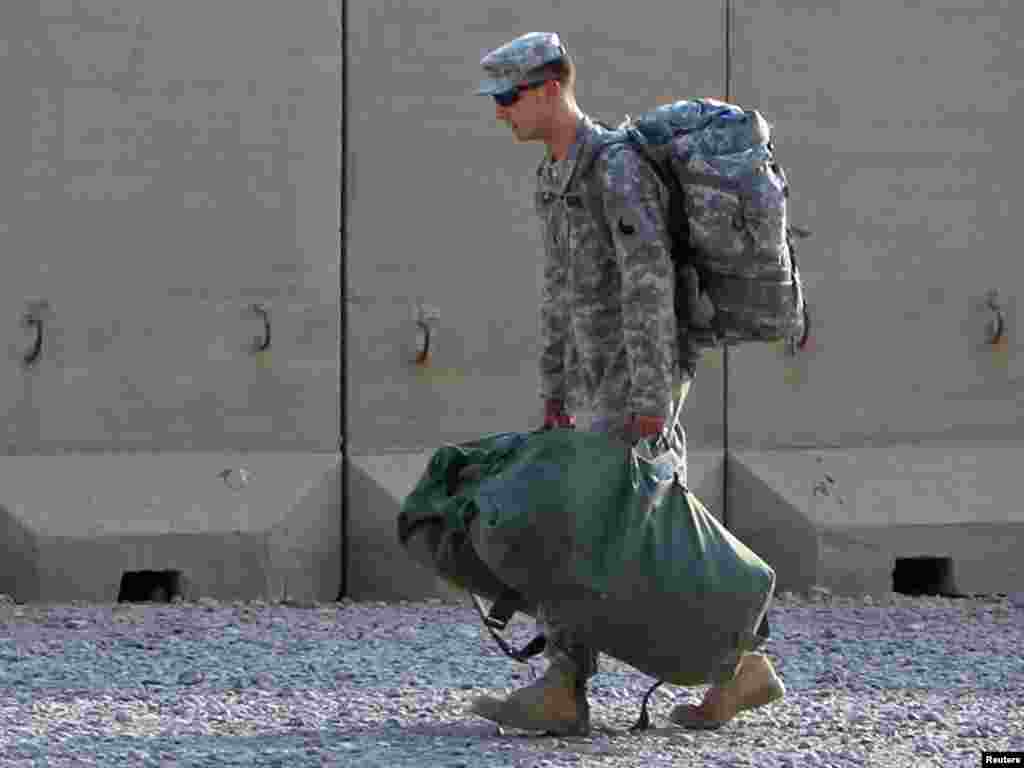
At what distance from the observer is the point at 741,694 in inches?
227

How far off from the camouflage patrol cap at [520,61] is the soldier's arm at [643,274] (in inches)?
11.5

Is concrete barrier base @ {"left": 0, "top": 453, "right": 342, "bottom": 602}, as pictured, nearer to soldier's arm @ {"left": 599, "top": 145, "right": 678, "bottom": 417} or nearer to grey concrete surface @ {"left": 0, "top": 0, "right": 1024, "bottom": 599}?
grey concrete surface @ {"left": 0, "top": 0, "right": 1024, "bottom": 599}

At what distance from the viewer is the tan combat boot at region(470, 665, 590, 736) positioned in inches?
220

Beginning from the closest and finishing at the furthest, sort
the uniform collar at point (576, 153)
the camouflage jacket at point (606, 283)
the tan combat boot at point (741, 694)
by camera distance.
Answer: the camouflage jacket at point (606, 283) < the uniform collar at point (576, 153) < the tan combat boot at point (741, 694)

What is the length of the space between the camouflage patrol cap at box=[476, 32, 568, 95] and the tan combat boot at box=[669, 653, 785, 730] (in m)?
1.51

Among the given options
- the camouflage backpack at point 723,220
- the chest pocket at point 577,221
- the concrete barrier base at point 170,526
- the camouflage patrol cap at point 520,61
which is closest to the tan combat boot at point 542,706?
the camouflage backpack at point 723,220

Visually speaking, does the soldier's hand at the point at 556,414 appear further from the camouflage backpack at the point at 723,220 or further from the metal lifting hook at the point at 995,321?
the metal lifting hook at the point at 995,321

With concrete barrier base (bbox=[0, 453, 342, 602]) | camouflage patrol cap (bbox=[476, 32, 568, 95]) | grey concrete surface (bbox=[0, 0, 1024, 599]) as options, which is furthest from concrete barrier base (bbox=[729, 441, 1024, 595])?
camouflage patrol cap (bbox=[476, 32, 568, 95])

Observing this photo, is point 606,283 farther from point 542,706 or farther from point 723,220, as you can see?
point 542,706

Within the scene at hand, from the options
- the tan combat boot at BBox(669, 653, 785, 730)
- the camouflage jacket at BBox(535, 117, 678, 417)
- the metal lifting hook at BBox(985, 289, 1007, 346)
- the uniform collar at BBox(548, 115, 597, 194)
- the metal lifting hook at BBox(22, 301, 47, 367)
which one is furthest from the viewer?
the metal lifting hook at BBox(985, 289, 1007, 346)

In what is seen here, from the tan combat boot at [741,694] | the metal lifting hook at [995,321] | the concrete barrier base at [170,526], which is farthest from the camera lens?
the metal lifting hook at [995,321]

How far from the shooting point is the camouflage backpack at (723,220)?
543 centimetres

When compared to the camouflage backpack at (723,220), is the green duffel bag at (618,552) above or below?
below

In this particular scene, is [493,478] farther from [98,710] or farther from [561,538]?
[98,710]
